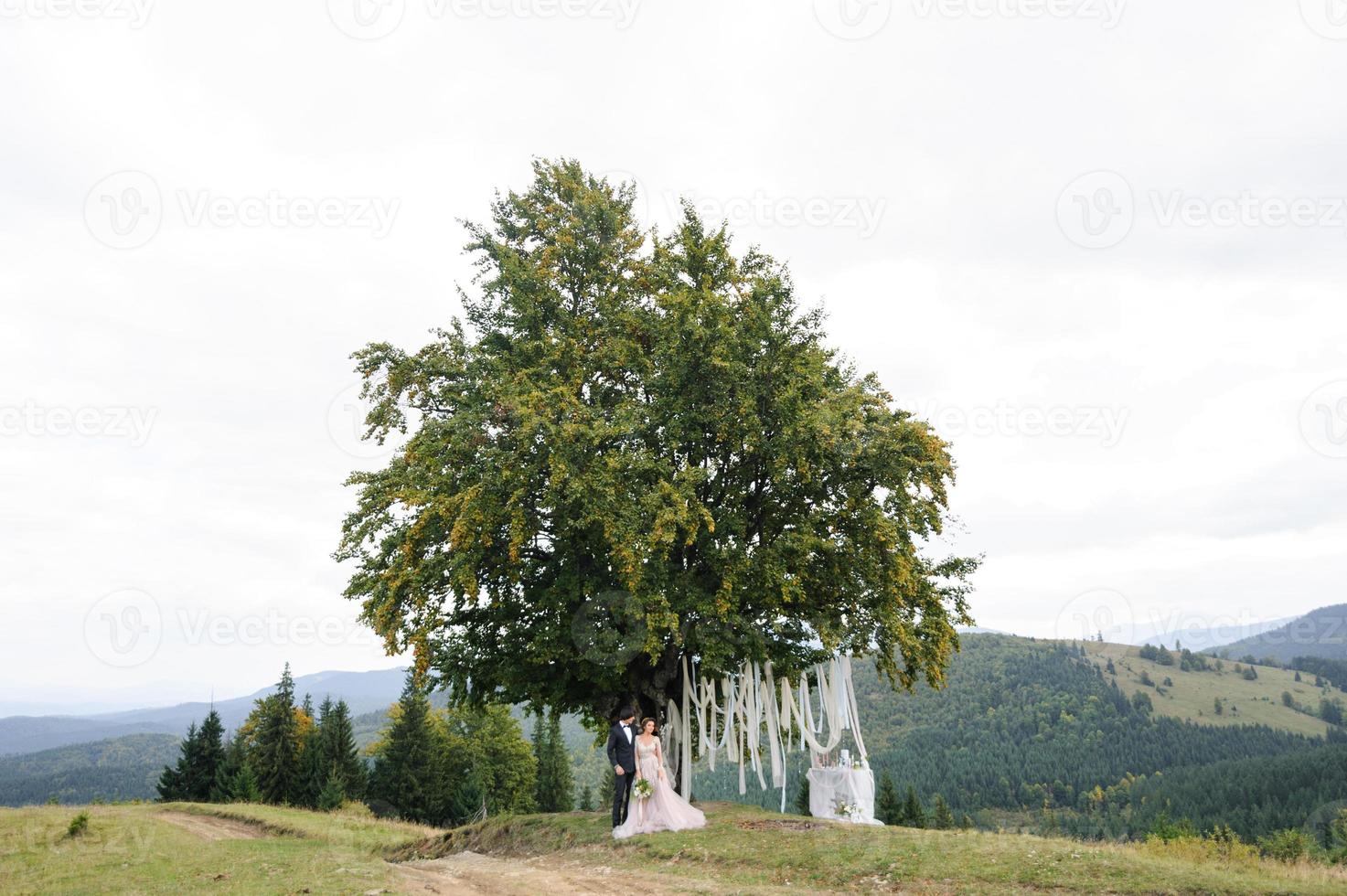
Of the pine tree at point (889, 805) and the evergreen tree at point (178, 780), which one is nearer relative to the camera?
the evergreen tree at point (178, 780)

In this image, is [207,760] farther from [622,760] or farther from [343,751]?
[622,760]

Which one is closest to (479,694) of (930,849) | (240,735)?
(930,849)

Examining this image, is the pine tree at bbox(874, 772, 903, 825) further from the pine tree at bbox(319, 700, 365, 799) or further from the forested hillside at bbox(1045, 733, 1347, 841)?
the forested hillside at bbox(1045, 733, 1347, 841)

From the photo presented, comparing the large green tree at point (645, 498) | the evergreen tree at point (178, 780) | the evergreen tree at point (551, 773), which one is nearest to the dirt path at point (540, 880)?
the large green tree at point (645, 498)

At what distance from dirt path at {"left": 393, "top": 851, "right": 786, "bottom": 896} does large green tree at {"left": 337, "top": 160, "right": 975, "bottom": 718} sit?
175 inches

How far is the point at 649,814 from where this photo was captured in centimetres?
1639

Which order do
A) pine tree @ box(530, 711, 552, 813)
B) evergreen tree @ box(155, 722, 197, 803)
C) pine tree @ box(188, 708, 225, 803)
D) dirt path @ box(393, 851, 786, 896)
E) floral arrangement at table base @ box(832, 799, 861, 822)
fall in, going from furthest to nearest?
1. pine tree @ box(530, 711, 552, 813)
2. pine tree @ box(188, 708, 225, 803)
3. evergreen tree @ box(155, 722, 197, 803)
4. floral arrangement at table base @ box(832, 799, 861, 822)
5. dirt path @ box(393, 851, 786, 896)

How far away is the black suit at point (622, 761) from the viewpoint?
16750mm

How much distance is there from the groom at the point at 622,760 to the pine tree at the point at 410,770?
2022 inches

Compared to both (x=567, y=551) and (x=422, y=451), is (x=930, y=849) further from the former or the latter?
(x=422, y=451)

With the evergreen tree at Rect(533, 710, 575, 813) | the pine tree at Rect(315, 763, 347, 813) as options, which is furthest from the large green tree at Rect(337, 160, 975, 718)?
the evergreen tree at Rect(533, 710, 575, 813)

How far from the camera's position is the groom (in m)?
16.8

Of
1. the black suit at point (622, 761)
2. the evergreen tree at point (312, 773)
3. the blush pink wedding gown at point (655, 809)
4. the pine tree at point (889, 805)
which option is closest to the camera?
the blush pink wedding gown at point (655, 809)

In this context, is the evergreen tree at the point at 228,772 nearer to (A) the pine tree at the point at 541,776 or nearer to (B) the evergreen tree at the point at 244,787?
(B) the evergreen tree at the point at 244,787
